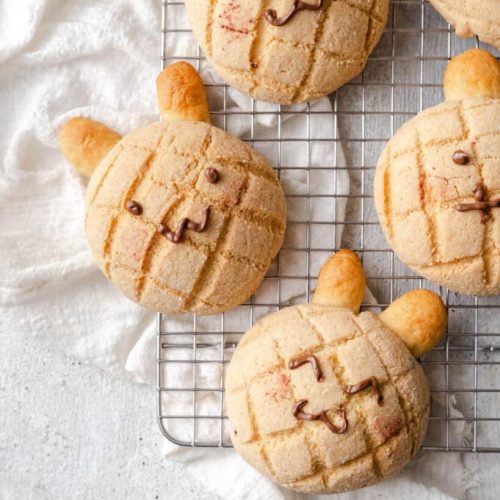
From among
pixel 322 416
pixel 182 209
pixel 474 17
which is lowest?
pixel 322 416

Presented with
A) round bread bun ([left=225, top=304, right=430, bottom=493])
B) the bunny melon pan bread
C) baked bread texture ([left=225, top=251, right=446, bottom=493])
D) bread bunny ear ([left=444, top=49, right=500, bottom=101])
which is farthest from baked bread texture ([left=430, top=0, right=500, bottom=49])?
round bread bun ([left=225, top=304, right=430, bottom=493])

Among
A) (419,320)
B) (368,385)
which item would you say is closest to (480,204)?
(419,320)

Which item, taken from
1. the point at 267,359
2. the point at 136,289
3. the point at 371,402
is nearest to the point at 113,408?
the point at 136,289

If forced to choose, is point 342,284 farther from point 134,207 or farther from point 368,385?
point 134,207

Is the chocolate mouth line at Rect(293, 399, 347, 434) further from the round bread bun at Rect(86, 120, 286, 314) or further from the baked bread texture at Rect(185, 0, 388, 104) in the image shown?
the baked bread texture at Rect(185, 0, 388, 104)

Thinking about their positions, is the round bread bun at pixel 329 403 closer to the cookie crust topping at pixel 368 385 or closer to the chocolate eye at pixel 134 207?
the cookie crust topping at pixel 368 385

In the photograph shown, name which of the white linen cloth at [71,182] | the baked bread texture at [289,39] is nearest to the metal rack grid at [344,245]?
the white linen cloth at [71,182]
